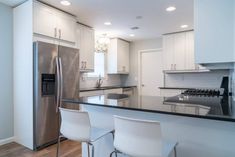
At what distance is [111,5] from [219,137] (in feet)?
8.84

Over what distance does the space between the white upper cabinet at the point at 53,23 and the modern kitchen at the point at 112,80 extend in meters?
0.02

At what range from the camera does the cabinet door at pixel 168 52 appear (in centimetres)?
496

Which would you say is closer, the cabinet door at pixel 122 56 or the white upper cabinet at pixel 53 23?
the white upper cabinet at pixel 53 23

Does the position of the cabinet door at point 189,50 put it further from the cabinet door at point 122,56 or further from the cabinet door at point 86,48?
the cabinet door at point 86,48

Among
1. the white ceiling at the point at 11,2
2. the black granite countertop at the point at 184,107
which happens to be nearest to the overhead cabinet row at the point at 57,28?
the white ceiling at the point at 11,2

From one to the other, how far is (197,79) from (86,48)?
3296 mm

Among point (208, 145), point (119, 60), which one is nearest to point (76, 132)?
point (208, 145)

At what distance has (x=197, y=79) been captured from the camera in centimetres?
487

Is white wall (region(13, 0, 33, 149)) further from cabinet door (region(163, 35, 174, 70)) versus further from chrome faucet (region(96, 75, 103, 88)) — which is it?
cabinet door (region(163, 35, 174, 70))

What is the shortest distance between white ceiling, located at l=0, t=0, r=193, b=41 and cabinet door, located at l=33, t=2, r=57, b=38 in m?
0.16

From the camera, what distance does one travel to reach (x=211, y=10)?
2.00 meters

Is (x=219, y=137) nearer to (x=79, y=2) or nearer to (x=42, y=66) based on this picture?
(x=42, y=66)

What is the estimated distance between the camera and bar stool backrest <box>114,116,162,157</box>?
43.9 inches

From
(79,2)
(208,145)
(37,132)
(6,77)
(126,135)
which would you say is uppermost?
(79,2)
